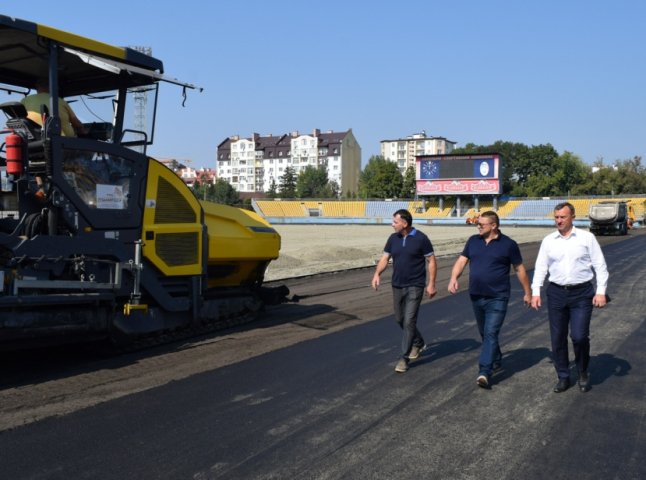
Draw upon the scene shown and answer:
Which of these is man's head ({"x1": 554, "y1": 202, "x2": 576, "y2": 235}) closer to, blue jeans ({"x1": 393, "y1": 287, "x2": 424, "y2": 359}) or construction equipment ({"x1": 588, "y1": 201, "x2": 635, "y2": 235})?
blue jeans ({"x1": 393, "y1": 287, "x2": 424, "y2": 359})

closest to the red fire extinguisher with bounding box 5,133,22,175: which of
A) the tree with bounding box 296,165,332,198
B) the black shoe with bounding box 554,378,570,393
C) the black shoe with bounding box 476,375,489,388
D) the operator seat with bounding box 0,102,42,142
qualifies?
the operator seat with bounding box 0,102,42,142

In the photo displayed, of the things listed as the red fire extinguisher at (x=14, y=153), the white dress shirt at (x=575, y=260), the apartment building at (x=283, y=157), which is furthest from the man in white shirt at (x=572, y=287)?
the apartment building at (x=283, y=157)

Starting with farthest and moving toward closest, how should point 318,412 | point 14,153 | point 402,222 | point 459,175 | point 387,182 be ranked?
point 387,182
point 459,175
point 402,222
point 14,153
point 318,412

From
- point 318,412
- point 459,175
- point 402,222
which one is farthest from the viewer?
point 459,175

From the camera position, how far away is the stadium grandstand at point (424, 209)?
6681 centimetres

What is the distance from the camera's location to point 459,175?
67438 millimetres

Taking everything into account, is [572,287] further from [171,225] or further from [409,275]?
[171,225]

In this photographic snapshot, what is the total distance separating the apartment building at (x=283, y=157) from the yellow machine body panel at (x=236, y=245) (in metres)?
124

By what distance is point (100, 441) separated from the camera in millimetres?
4234

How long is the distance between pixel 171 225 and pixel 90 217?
3.46ft

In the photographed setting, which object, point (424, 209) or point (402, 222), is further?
point (424, 209)

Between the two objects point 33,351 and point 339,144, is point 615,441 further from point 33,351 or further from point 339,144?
point 339,144

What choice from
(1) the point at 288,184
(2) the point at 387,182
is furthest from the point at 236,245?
(1) the point at 288,184

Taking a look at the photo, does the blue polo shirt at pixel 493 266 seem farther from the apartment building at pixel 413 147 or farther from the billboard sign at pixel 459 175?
the apartment building at pixel 413 147
